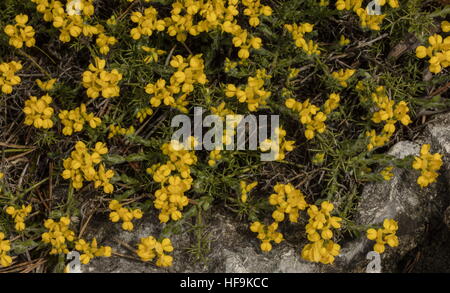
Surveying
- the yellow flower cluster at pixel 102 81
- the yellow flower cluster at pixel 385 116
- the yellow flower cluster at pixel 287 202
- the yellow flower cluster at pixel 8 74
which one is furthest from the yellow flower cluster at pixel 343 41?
the yellow flower cluster at pixel 8 74

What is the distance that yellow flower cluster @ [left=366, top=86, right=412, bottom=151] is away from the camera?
2861mm

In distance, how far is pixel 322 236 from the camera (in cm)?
273

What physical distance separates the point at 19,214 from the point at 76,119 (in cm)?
63

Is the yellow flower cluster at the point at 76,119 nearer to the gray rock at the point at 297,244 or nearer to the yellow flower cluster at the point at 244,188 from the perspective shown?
the gray rock at the point at 297,244

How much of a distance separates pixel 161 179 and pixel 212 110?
48 centimetres

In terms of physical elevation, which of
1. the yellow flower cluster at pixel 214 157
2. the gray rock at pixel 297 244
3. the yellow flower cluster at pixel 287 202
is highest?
the yellow flower cluster at pixel 214 157

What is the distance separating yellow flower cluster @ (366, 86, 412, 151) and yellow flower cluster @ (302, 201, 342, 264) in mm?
467

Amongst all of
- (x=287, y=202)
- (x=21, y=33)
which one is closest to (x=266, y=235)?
(x=287, y=202)

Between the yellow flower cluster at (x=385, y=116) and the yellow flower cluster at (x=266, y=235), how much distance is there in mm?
709

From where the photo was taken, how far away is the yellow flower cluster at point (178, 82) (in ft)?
9.50

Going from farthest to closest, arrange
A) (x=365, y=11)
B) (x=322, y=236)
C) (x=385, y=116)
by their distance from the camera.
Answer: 1. (x=365, y=11)
2. (x=385, y=116)
3. (x=322, y=236)

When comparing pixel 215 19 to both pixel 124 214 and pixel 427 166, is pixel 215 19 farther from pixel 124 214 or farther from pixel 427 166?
pixel 427 166

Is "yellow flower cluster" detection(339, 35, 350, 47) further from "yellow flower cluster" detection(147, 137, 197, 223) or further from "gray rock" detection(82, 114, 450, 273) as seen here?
"yellow flower cluster" detection(147, 137, 197, 223)

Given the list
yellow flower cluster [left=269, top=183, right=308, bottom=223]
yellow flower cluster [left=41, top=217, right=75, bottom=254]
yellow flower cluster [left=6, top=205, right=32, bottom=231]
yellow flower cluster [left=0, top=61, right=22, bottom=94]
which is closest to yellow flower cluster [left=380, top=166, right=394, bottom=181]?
yellow flower cluster [left=269, top=183, right=308, bottom=223]
